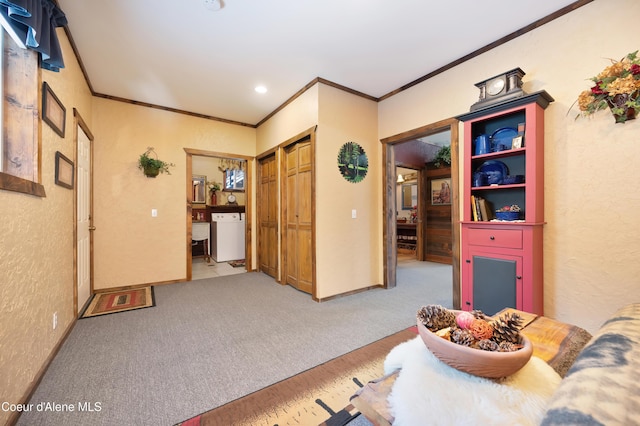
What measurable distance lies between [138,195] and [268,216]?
2.01 metres

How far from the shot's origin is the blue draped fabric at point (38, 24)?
1.36 m

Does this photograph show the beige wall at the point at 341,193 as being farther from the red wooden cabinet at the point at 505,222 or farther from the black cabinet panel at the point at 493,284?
the black cabinet panel at the point at 493,284

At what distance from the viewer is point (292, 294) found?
349 centimetres

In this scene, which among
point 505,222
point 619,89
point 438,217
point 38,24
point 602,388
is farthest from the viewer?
point 438,217

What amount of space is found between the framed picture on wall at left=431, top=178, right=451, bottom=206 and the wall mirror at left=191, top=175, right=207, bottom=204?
581cm

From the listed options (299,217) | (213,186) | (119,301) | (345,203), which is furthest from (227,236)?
(345,203)

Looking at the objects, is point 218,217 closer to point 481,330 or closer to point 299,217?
point 299,217

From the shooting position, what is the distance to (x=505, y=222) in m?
2.23

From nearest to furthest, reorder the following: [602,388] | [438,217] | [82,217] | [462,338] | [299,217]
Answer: [602,388] < [462,338] < [82,217] < [299,217] < [438,217]

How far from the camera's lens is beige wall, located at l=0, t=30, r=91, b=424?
51.5 inches

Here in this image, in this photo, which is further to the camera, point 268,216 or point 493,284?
point 268,216

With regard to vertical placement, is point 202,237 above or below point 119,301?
above

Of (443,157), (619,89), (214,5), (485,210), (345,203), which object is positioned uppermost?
(214,5)

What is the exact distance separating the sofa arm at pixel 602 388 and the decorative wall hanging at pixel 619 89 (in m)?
1.95
